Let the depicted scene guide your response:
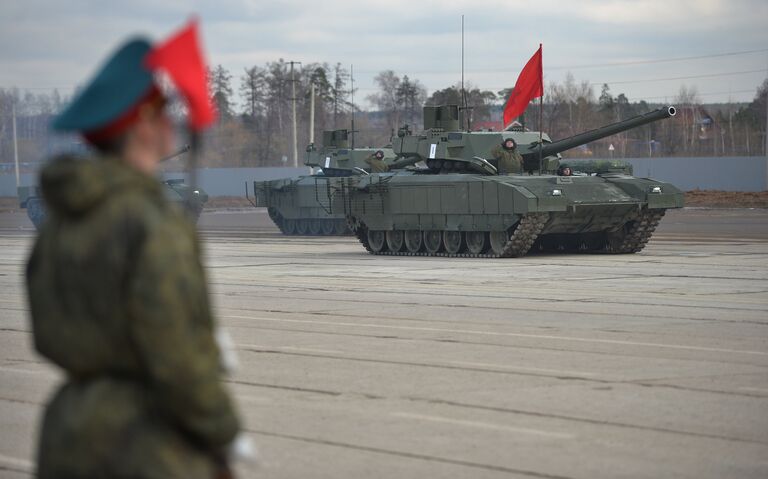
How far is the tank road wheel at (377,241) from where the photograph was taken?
1193 inches

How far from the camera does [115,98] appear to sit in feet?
11.3

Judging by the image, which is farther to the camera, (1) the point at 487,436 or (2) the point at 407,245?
(2) the point at 407,245

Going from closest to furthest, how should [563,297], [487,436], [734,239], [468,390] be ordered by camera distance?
[487,436]
[468,390]
[563,297]
[734,239]

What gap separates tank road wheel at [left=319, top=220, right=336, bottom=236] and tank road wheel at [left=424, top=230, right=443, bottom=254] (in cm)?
1189

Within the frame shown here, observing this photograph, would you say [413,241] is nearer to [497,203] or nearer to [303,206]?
[497,203]

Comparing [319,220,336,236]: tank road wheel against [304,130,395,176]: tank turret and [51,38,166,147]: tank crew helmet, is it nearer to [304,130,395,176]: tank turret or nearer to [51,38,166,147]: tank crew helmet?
[304,130,395,176]: tank turret

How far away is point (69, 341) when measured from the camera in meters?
3.47

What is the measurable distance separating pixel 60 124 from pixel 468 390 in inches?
265

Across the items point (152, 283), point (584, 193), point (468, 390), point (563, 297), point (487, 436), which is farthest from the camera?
point (584, 193)

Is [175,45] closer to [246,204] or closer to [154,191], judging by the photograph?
[154,191]

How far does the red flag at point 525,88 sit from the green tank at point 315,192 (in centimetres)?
683

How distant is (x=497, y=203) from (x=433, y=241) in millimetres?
2572

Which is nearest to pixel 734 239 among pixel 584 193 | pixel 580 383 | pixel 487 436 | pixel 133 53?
pixel 584 193

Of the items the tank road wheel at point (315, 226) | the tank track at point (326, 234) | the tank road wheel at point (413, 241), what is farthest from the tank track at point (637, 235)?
the tank road wheel at point (315, 226)
